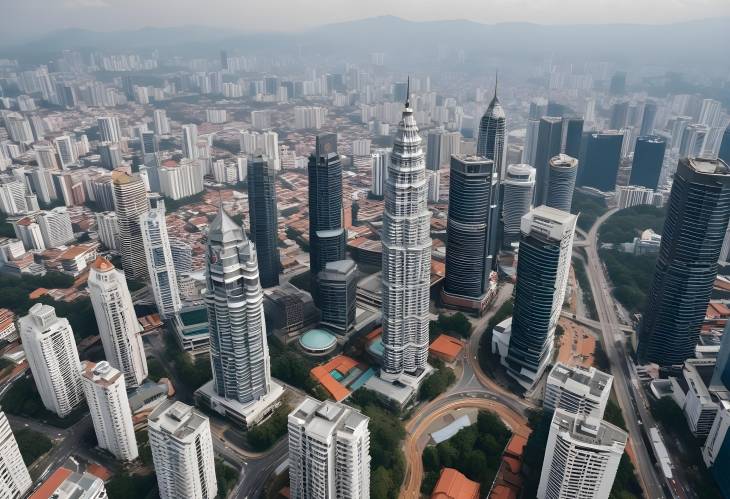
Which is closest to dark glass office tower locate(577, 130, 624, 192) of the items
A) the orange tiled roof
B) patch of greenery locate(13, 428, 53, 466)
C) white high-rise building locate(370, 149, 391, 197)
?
white high-rise building locate(370, 149, 391, 197)

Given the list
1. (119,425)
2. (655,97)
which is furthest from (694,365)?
(655,97)

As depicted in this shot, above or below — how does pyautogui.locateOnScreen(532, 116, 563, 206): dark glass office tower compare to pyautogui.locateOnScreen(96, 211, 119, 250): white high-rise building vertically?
above

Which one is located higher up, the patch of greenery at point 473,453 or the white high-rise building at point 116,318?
the white high-rise building at point 116,318

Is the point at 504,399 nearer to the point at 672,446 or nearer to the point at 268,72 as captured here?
the point at 672,446

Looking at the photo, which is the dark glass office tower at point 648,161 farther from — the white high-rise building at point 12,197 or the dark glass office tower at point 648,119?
the white high-rise building at point 12,197

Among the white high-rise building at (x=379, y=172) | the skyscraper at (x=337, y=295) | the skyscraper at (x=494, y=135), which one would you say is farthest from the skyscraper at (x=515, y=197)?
the white high-rise building at (x=379, y=172)

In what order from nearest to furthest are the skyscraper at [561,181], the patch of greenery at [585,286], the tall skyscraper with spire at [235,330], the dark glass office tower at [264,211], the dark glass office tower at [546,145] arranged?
the tall skyscraper with spire at [235,330]
the dark glass office tower at [264,211]
the patch of greenery at [585,286]
the skyscraper at [561,181]
the dark glass office tower at [546,145]

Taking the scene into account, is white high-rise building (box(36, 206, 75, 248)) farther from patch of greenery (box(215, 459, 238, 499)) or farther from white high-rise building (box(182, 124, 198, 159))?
patch of greenery (box(215, 459, 238, 499))
